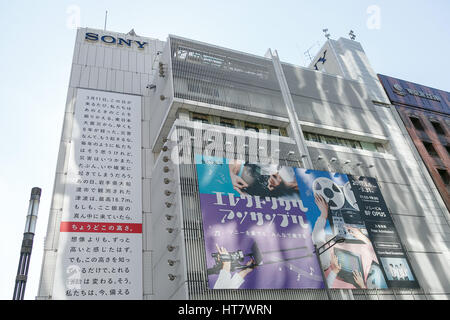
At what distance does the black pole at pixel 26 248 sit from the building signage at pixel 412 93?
3891 centimetres

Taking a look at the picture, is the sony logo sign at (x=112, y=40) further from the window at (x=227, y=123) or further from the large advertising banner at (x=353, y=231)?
the large advertising banner at (x=353, y=231)

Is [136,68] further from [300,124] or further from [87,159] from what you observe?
[300,124]

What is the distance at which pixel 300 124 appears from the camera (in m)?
30.8

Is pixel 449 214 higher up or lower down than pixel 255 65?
lower down

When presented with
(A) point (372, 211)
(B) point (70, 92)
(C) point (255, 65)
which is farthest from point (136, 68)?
(A) point (372, 211)

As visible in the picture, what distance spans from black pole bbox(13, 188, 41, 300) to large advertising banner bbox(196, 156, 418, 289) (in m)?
13.0

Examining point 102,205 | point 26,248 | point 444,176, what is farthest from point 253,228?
point 444,176

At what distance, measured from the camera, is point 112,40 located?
35.6m

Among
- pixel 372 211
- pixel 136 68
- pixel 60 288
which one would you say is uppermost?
pixel 136 68

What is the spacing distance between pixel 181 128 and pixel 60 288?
12106 mm

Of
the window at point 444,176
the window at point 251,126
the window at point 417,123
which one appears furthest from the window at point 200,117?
the window at point 417,123

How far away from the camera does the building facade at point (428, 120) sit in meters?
37.1
